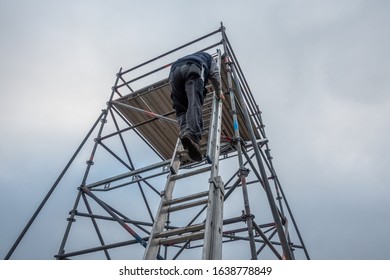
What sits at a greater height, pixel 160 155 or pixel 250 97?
pixel 250 97

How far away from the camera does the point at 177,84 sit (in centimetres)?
371

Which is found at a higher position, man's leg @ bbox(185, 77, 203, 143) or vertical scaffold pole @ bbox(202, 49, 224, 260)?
man's leg @ bbox(185, 77, 203, 143)

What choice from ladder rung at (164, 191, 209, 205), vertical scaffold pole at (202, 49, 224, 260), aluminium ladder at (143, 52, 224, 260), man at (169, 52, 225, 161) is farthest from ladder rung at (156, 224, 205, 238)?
man at (169, 52, 225, 161)

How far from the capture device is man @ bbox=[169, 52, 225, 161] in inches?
118

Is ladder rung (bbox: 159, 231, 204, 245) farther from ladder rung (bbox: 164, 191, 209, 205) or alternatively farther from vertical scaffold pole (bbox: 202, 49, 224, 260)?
ladder rung (bbox: 164, 191, 209, 205)

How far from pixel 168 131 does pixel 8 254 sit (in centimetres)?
427

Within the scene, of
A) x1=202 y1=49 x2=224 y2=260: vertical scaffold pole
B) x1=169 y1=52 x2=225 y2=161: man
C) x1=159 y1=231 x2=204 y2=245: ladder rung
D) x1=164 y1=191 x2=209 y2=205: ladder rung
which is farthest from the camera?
x1=169 y1=52 x2=225 y2=161: man

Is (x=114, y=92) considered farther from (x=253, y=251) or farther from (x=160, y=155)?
(x=253, y=251)

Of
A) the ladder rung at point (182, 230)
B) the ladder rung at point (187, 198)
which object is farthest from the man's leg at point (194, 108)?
the ladder rung at point (182, 230)

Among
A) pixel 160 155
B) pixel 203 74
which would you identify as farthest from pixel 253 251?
pixel 160 155

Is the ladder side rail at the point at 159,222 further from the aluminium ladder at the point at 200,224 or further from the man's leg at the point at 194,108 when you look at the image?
the man's leg at the point at 194,108
